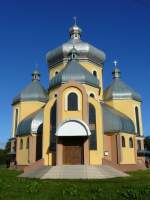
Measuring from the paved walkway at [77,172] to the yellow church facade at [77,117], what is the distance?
1.44m

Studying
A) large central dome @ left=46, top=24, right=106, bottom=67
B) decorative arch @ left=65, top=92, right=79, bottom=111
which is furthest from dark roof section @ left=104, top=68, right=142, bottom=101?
decorative arch @ left=65, top=92, right=79, bottom=111

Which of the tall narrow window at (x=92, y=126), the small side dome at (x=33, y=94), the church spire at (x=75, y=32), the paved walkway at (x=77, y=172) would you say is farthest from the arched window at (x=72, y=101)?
the church spire at (x=75, y=32)

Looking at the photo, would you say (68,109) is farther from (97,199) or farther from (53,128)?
(97,199)

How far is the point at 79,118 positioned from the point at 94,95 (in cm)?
665

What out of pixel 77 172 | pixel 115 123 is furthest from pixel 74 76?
pixel 77 172

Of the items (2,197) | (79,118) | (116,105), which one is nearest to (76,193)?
(2,197)

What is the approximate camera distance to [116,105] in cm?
3434

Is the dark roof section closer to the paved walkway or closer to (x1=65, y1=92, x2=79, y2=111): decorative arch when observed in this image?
(x1=65, y1=92, x2=79, y2=111): decorative arch

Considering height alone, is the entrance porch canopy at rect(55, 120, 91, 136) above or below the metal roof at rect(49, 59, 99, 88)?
below

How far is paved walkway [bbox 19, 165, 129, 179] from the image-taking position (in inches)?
750

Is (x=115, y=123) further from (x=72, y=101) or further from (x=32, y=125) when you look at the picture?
(x=32, y=125)

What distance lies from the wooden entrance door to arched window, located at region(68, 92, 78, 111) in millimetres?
2779

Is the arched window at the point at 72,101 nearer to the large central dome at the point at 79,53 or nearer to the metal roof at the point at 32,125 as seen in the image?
the metal roof at the point at 32,125

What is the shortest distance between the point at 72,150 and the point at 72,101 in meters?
4.37
